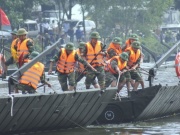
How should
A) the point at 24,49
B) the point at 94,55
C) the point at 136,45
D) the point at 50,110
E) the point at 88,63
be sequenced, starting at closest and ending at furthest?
1. the point at 50,110
2. the point at 24,49
3. the point at 88,63
4. the point at 94,55
5. the point at 136,45

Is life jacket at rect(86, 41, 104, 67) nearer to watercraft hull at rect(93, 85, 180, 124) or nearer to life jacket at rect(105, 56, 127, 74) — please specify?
life jacket at rect(105, 56, 127, 74)

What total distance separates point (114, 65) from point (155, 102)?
1336mm

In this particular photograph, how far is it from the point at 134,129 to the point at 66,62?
7.33 ft

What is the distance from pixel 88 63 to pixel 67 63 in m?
0.62

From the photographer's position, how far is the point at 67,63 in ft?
75.9

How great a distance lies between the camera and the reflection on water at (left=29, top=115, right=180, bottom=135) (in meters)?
22.0

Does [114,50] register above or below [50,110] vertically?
above

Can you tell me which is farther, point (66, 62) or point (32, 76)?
point (66, 62)

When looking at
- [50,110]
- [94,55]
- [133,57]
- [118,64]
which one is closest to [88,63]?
[94,55]

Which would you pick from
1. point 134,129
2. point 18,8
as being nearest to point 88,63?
point 134,129

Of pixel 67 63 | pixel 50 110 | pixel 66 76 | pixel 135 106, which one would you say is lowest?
pixel 135 106

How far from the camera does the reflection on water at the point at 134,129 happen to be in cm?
2205

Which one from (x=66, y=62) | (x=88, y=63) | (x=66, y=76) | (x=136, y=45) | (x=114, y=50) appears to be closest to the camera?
(x=66, y=62)

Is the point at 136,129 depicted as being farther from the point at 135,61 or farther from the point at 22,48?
the point at 22,48
